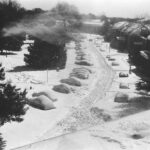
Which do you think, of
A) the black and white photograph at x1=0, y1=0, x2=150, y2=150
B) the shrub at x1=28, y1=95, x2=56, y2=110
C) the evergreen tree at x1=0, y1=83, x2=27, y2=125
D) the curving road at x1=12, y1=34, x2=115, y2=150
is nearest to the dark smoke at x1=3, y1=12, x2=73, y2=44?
the black and white photograph at x1=0, y1=0, x2=150, y2=150

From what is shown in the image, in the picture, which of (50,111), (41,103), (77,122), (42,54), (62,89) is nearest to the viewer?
(77,122)

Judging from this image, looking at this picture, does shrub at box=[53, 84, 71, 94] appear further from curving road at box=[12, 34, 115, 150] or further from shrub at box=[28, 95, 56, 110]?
shrub at box=[28, 95, 56, 110]

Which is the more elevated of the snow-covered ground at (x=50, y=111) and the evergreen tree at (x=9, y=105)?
the evergreen tree at (x=9, y=105)

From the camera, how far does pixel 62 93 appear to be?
145ft

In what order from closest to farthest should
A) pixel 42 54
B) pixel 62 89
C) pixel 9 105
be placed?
pixel 9 105
pixel 62 89
pixel 42 54

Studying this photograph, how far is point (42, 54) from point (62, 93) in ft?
61.7

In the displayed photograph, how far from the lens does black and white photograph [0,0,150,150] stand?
11395 millimetres

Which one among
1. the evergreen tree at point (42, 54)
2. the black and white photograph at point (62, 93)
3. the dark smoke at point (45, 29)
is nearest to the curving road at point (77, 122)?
the black and white photograph at point (62, 93)

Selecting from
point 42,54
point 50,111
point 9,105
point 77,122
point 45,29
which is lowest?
point 77,122

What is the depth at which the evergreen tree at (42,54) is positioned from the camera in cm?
6078

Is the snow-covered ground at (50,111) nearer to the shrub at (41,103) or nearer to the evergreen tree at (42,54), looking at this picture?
the shrub at (41,103)

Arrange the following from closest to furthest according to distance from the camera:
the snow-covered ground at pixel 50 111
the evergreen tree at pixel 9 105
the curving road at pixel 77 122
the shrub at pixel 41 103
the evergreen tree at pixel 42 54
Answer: the curving road at pixel 77 122, the evergreen tree at pixel 9 105, the snow-covered ground at pixel 50 111, the shrub at pixel 41 103, the evergreen tree at pixel 42 54

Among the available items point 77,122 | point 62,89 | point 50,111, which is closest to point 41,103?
point 50,111

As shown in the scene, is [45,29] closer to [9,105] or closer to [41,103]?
[41,103]
